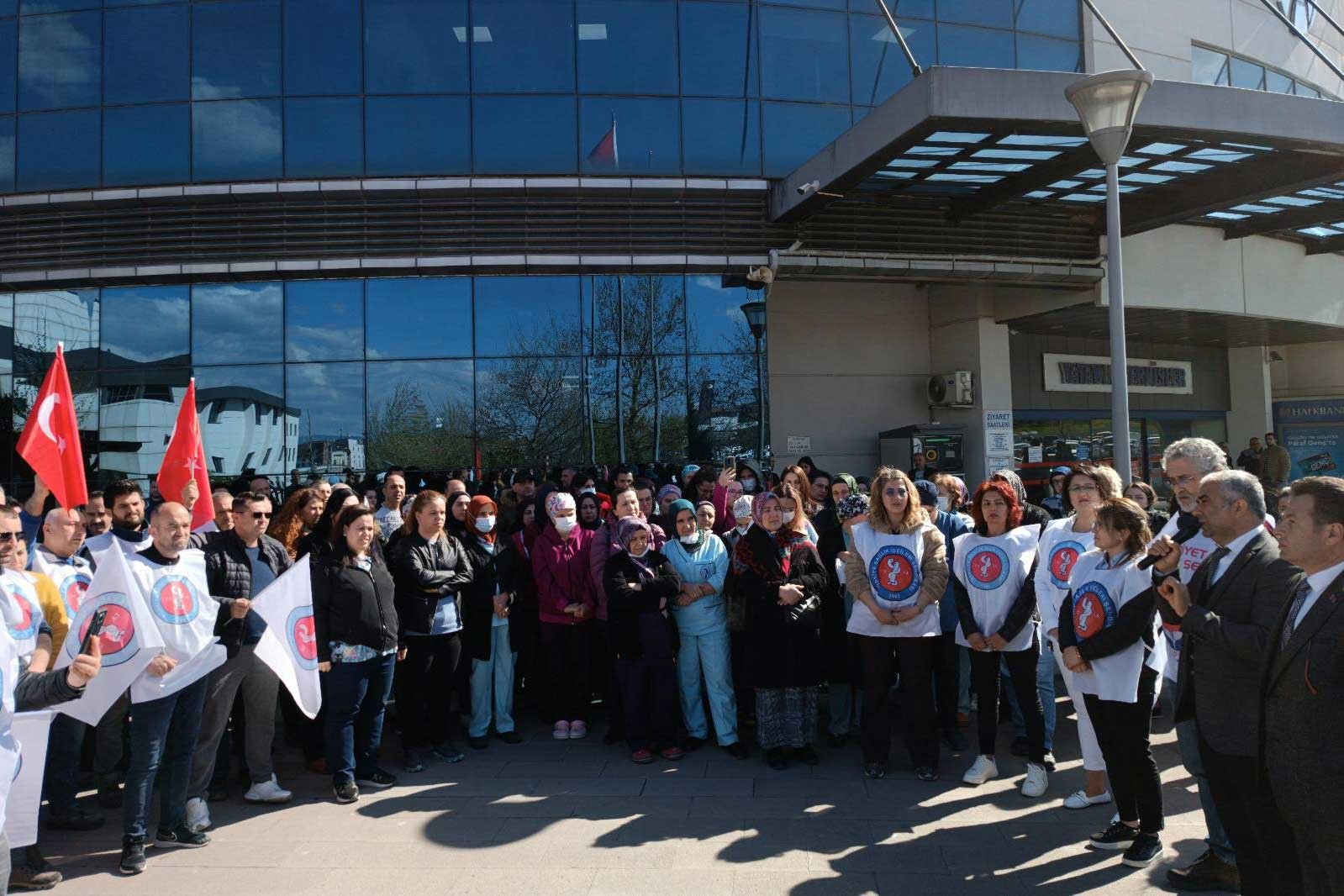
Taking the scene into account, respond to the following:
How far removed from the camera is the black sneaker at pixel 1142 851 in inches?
179

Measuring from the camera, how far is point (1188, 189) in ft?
43.8

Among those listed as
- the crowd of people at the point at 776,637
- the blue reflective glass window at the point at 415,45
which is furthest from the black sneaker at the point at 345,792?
the blue reflective glass window at the point at 415,45

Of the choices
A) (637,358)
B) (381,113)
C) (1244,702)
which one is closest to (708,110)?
(637,358)

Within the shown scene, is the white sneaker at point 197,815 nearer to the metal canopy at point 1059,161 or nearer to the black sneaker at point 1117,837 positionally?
the black sneaker at point 1117,837

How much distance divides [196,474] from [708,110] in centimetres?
1029

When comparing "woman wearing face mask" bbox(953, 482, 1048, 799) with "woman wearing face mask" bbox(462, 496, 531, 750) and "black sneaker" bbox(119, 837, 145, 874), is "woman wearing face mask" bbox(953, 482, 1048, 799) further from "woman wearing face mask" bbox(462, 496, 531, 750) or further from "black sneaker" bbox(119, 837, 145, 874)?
"black sneaker" bbox(119, 837, 145, 874)

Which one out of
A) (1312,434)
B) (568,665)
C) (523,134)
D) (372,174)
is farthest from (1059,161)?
(1312,434)

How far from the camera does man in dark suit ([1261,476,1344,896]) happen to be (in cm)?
296

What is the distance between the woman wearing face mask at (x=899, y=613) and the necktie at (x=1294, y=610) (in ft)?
8.78

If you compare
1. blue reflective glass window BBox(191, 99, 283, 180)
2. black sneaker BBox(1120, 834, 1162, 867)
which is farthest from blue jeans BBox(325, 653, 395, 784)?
blue reflective glass window BBox(191, 99, 283, 180)

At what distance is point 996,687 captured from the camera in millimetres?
5805

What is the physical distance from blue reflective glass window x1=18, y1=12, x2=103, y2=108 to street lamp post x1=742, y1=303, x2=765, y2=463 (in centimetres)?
1075

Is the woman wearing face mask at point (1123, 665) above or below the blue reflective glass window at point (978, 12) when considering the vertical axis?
below

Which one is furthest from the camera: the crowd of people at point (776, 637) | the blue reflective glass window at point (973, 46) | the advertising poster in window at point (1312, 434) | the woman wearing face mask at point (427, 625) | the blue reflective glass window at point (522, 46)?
the advertising poster in window at point (1312, 434)
